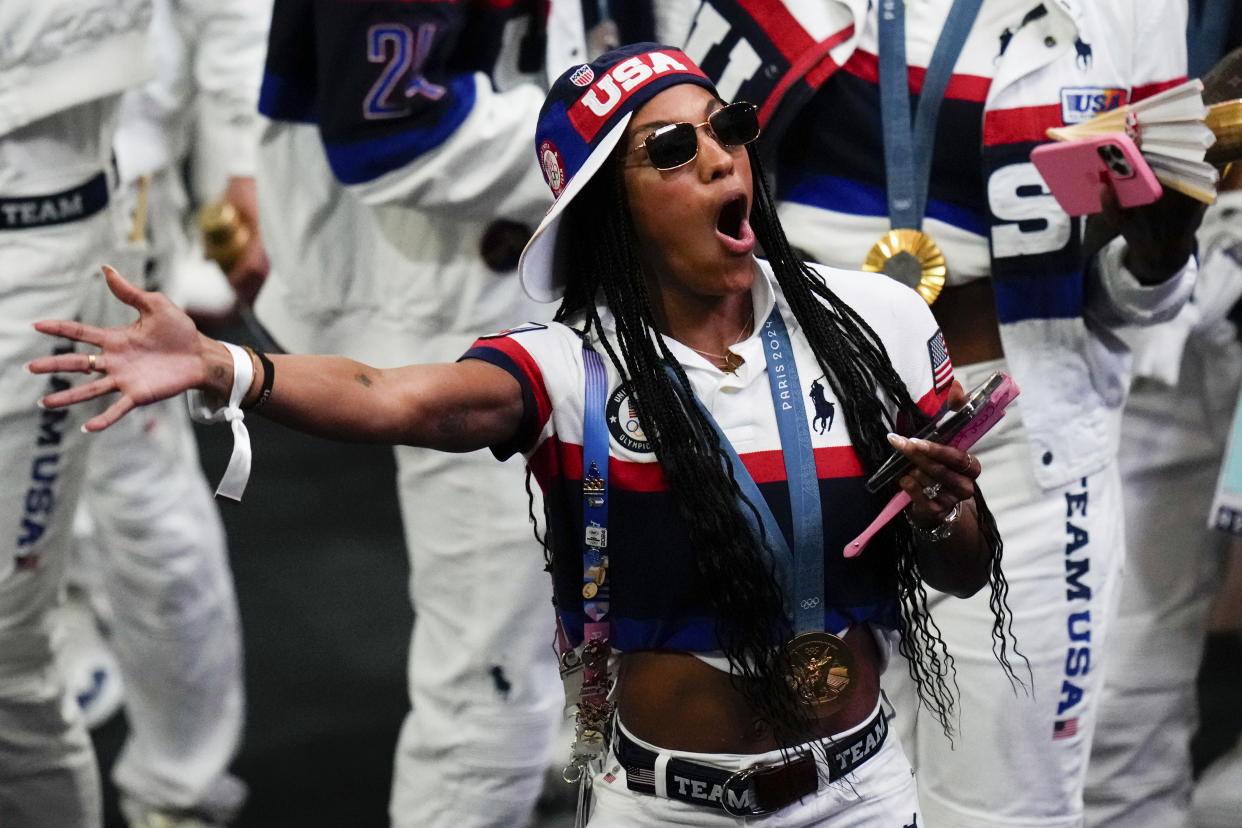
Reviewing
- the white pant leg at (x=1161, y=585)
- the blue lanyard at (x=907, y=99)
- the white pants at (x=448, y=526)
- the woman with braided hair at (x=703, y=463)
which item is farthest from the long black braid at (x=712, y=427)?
the white pant leg at (x=1161, y=585)

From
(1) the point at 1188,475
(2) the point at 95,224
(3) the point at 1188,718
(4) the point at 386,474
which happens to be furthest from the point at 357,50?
(4) the point at 386,474

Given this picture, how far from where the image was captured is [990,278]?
326 cm

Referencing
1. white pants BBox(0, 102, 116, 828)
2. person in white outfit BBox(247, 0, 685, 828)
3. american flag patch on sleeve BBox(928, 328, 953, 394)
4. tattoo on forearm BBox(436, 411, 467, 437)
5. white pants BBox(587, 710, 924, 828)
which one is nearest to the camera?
tattoo on forearm BBox(436, 411, 467, 437)

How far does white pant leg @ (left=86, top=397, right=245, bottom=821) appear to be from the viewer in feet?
13.9

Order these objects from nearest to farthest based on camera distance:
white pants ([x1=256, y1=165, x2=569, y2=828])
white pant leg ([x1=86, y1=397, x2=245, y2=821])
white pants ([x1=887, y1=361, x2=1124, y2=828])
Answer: white pants ([x1=887, y1=361, x2=1124, y2=828]), white pants ([x1=256, y1=165, x2=569, y2=828]), white pant leg ([x1=86, y1=397, x2=245, y2=821])

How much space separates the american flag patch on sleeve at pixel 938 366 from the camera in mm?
2668

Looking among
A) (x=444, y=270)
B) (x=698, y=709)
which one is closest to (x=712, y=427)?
(x=698, y=709)

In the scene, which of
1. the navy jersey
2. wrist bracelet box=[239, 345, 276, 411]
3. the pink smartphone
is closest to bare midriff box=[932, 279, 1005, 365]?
the pink smartphone

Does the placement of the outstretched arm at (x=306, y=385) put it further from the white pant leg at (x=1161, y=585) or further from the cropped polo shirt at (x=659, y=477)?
the white pant leg at (x=1161, y=585)

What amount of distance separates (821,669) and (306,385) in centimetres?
81

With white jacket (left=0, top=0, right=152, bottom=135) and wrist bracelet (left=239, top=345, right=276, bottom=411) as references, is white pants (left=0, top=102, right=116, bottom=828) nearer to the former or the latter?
white jacket (left=0, top=0, right=152, bottom=135)

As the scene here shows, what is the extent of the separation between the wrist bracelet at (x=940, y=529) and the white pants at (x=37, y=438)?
6.08ft

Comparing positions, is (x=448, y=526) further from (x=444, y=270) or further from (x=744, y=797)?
(x=744, y=797)

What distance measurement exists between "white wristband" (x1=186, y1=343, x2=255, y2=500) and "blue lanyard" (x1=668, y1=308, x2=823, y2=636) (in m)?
0.63
